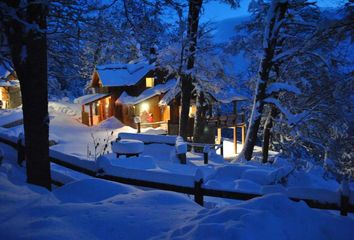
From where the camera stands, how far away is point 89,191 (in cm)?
530

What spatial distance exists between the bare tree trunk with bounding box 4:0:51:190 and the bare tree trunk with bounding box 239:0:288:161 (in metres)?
9.37

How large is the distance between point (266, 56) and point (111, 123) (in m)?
22.0

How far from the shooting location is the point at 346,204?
4062mm

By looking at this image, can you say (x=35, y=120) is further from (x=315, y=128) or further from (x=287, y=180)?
(x=315, y=128)

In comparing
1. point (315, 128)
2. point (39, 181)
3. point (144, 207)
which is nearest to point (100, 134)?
point (315, 128)

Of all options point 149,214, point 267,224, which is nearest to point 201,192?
point 149,214

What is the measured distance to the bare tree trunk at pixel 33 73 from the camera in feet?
17.2

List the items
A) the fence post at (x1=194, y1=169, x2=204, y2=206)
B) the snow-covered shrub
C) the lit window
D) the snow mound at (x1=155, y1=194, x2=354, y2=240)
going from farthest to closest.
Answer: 1. the lit window
2. the snow-covered shrub
3. the fence post at (x1=194, y1=169, x2=204, y2=206)
4. the snow mound at (x1=155, y1=194, x2=354, y2=240)

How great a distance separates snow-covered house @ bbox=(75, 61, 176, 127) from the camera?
1182 inches

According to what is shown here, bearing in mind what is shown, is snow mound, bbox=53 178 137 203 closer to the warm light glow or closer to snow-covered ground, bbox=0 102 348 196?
snow-covered ground, bbox=0 102 348 196

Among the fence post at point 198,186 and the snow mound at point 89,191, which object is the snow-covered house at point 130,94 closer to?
the snow mound at point 89,191

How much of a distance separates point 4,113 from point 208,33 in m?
21.3

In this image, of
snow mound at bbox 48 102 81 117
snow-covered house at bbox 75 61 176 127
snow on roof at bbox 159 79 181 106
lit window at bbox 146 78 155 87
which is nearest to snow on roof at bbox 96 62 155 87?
snow-covered house at bbox 75 61 176 127

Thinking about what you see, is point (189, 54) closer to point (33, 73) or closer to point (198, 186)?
point (33, 73)
